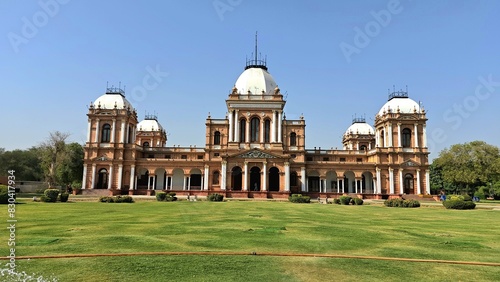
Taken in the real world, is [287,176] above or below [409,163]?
below

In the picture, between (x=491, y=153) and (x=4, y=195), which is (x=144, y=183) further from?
(x=491, y=153)

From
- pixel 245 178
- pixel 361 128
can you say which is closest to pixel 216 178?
pixel 245 178

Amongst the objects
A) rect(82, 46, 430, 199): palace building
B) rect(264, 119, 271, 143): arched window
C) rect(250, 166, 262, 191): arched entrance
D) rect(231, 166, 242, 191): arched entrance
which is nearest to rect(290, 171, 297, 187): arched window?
rect(82, 46, 430, 199): palace building

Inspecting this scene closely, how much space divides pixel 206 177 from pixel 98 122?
20.9 metres

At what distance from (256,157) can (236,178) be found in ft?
16.9

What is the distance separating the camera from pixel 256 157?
5369cm

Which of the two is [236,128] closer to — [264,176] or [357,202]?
[264,176]

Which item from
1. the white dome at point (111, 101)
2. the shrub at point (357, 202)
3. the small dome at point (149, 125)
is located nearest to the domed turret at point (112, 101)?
the white dome at point (111, 101)

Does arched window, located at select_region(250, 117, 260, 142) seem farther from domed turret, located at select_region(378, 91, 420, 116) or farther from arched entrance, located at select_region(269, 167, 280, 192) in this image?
domed turret, located at select_region(378, 91, 420, 116)

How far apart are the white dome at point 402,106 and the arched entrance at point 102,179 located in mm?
49890

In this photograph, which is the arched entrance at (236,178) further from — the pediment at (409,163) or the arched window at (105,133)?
the pediment at (409,163)

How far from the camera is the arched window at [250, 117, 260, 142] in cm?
5738

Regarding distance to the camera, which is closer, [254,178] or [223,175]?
[223,175]

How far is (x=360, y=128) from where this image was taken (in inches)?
3209
